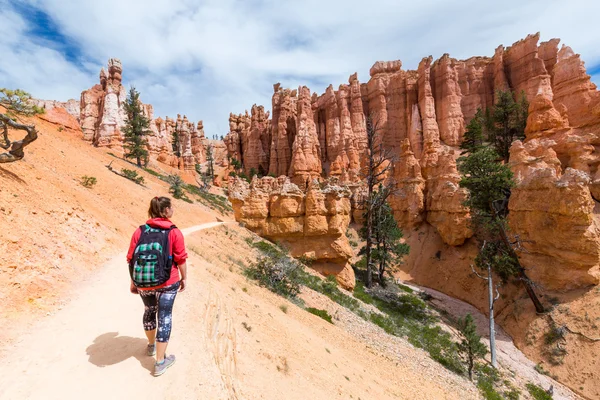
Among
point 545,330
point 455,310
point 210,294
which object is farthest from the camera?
point 455,310

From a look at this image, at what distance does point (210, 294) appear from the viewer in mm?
6367

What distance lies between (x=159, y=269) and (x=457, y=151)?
41.9m

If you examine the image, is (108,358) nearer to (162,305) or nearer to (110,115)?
(162,305)

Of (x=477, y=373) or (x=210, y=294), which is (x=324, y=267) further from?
(x=210, y=294)

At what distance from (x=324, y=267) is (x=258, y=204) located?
573cm

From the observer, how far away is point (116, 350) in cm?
376

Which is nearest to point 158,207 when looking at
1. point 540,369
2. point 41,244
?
point 41,244

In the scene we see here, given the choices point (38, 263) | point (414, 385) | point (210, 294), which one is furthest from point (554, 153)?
point (38, 263)

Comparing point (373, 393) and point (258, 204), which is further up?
point (258, 204)

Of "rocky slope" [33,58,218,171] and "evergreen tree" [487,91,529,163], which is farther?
"rocky slope" [33,58,218,171]

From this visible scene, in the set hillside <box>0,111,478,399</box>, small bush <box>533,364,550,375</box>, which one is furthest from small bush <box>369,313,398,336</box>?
small bush <box>533,364,550,375</box>

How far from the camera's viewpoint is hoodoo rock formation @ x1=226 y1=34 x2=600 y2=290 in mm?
15656

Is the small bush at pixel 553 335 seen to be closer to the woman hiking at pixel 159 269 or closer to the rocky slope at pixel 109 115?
the woman hiking at pixel 159 269

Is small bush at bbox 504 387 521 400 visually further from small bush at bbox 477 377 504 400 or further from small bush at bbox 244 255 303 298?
small bush at bbox 244 255 303 298
